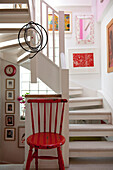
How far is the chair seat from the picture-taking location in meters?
1.67

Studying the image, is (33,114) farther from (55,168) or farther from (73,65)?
(73,65)

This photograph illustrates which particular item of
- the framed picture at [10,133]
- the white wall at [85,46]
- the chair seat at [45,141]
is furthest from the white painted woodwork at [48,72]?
the framed picture at [10,133]

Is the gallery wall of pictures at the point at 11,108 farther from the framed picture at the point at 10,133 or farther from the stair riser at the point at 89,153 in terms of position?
the stair riser at the point at 89,153

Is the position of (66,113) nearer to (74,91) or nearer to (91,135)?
(91,135)

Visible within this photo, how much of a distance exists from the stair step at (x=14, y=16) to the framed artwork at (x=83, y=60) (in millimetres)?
1972

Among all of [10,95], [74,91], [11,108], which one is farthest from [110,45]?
[11,108]

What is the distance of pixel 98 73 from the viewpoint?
12.9ft

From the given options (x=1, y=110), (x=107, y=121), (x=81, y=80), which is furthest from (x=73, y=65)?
(x=1, y=110)

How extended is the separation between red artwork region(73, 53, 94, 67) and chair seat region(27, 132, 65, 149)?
2.38 m

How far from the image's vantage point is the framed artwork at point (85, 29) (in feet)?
13.0

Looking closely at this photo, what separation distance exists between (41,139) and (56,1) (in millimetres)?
3605

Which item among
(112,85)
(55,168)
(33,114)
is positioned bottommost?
(55,168)

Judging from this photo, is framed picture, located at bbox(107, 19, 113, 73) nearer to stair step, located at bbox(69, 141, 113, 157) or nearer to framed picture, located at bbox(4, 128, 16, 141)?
stair step, located at bbox(69, 141, 113, 157)

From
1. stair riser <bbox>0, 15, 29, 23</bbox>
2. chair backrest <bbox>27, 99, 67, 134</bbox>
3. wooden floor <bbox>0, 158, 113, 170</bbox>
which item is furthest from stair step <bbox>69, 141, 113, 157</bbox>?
stair riser <bbox>0, 15, 29, 23</bbox>
